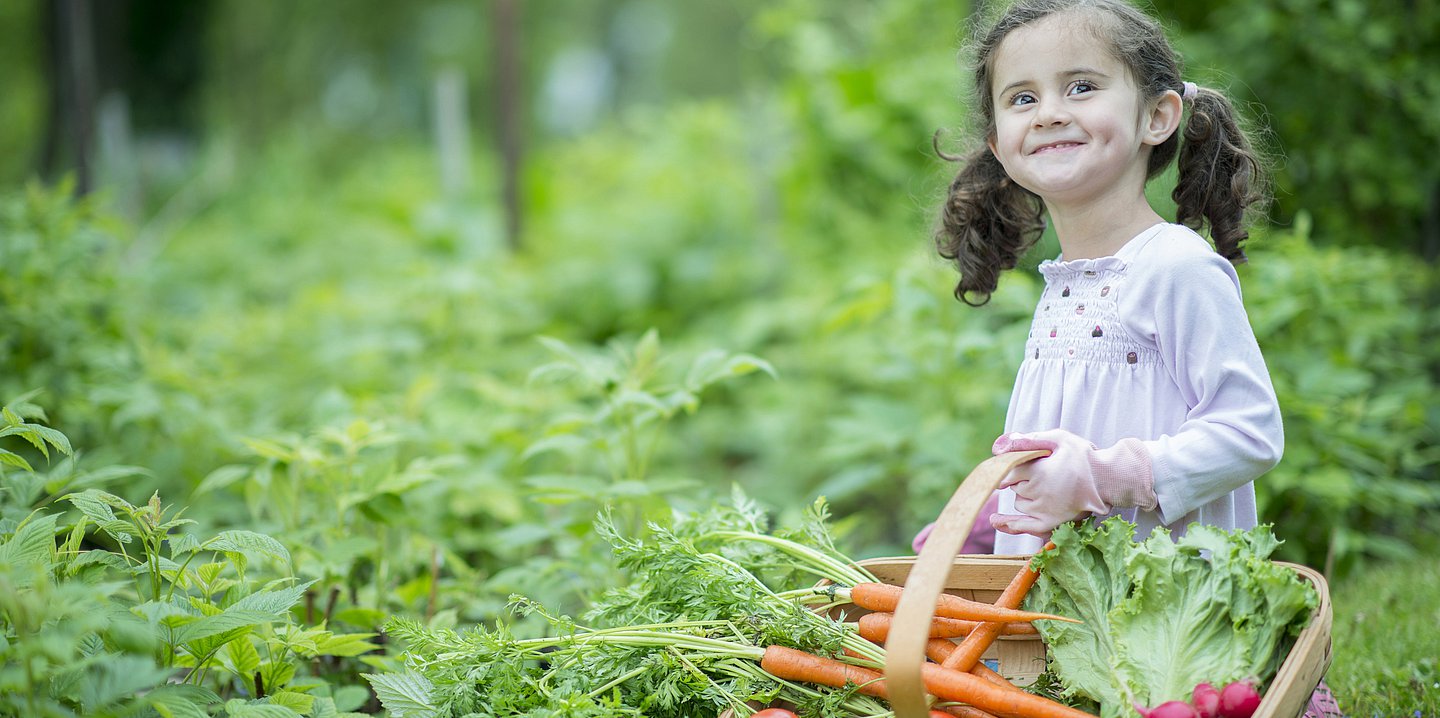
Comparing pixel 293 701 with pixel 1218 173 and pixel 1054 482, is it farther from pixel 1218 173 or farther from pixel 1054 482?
pixel 1218 173

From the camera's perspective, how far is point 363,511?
8.05 ft

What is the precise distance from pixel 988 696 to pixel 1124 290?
2.35 ft

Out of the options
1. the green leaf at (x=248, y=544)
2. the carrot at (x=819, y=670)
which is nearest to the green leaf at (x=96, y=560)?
the green leaf at (x=248, y=544)

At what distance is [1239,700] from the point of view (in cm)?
138

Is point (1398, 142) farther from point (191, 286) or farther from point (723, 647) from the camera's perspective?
point (191, 286)

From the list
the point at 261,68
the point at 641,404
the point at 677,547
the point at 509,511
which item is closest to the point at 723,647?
the point at 677,547

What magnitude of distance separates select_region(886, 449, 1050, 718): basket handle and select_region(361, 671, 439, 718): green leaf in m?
0.75

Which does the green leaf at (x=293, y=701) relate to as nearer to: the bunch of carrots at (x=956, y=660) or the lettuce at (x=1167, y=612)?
the bunch of carrots at (x=956, y=660)

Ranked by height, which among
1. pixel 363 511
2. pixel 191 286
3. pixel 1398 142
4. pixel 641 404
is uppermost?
pixel 1398 142

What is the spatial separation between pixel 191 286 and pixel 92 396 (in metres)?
5.22

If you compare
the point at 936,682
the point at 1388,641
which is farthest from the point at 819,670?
the point at 1388,641

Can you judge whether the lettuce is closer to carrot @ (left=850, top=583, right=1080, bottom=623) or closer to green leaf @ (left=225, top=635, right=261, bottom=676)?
carrot @ (left=850, top=583, right=1080, bottom=623)

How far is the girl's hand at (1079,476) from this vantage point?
159cm

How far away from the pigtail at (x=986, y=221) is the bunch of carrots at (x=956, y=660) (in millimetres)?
703
